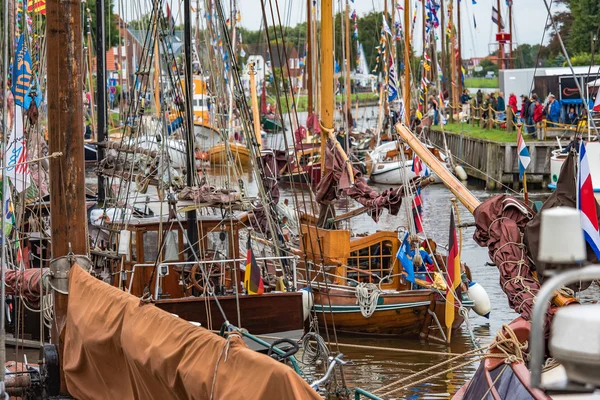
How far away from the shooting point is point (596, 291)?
89.2 feet

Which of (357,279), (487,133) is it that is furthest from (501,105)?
(357,279)

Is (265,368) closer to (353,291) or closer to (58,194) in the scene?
(58,194)

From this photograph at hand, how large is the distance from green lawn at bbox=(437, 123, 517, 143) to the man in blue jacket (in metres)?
2.04

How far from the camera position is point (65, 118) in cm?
1023

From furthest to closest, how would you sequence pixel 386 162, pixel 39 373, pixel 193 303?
1. pixel 386 162
2. pixel 193 303
3. pixel 39 373

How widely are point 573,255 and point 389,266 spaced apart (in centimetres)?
1843

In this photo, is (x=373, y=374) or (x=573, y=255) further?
(x=373, y=374)

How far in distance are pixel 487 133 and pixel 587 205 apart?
42.2 metres

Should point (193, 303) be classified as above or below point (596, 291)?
above

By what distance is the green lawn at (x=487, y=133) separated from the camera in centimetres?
4750

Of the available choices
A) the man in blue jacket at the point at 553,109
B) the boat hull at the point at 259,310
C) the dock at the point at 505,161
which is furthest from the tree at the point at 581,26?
the boat hull at the point at 259,310

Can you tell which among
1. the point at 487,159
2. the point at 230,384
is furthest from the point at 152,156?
the point at 487,159

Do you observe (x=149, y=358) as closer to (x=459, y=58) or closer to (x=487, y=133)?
(x=487, y=133)

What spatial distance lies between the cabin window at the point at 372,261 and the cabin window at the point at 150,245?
4.99 meters
